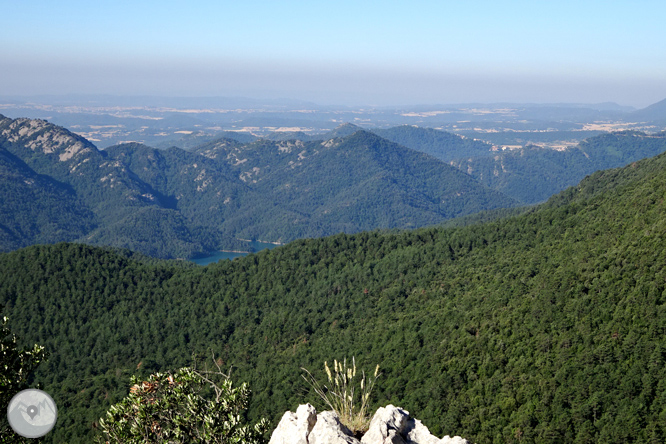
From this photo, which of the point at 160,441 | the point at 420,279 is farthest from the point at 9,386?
the point at 420,279

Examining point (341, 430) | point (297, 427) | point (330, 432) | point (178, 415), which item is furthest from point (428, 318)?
point (330, 432)

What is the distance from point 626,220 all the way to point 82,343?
4138 inches

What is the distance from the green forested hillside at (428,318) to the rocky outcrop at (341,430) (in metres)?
36.5

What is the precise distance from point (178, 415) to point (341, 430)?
7282mm

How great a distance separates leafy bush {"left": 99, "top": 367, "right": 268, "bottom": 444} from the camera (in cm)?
2273

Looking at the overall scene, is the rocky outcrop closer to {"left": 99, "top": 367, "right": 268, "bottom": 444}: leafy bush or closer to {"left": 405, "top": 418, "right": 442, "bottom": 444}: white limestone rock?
{"left": 405, "top": 418, "right": 442, "bottom": 444}: white limestone rock

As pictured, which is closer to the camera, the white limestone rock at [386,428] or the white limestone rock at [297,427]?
the white limestone rock at [386,428]

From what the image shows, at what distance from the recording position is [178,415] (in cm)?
2303

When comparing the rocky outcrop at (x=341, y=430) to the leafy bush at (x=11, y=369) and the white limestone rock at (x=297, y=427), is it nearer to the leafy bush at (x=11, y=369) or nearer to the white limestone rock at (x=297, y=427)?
the white limestone rock at (x=297, y=427)

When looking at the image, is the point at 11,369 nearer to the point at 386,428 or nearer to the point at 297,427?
the point at 297,427

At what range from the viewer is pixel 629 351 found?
57.5 m

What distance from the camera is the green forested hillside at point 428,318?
58.2 metres

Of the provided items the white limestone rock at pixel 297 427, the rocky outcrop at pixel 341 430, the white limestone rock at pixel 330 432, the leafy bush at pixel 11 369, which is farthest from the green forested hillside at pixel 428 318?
the leafy bush at pixel 11 369

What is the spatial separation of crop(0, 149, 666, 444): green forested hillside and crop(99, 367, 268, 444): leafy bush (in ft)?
136
